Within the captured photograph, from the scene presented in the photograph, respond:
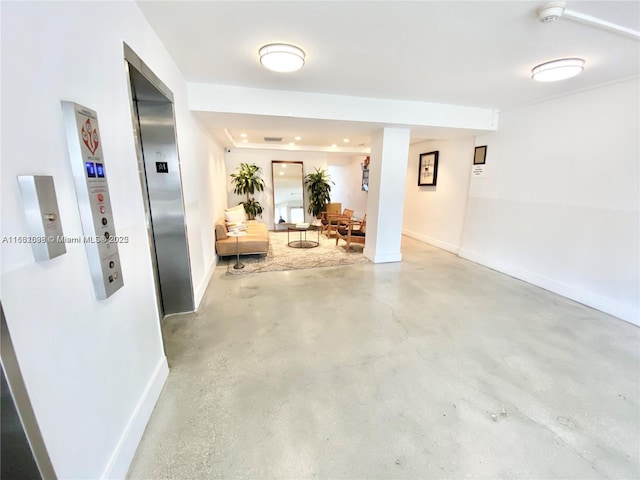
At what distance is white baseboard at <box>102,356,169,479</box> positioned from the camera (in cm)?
122

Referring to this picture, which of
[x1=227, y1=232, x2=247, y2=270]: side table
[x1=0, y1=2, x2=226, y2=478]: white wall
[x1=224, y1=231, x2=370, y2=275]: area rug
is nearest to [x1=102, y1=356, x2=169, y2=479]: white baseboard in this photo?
[x1=0, y1=2, x2=226, y2=478]: white wall

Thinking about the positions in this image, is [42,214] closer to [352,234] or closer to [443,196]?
[352,234]

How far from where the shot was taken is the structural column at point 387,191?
13.6 feet

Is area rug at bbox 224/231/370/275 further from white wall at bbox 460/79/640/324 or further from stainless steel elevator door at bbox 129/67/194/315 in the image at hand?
white wall at bbox 460/79/640/324

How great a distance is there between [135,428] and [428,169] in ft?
19.6

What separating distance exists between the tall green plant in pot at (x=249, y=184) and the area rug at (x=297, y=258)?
4.96 feet

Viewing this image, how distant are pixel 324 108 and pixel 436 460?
3509 mm

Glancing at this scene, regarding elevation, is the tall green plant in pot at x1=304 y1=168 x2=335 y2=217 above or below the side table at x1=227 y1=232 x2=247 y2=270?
above

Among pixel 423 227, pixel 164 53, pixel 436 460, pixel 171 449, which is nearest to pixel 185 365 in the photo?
pixel 171 449

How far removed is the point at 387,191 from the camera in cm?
430

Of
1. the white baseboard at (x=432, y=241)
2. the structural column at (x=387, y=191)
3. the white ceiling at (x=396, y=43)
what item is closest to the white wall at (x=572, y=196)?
the white ceiling at (x=396, y=43)

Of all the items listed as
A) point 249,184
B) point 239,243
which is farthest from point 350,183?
point 239,243

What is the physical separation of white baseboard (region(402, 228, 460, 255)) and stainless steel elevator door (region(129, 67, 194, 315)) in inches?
180

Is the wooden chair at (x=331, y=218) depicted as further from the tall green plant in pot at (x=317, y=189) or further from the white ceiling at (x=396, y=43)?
the white ceiling at (x=396, y=43)
